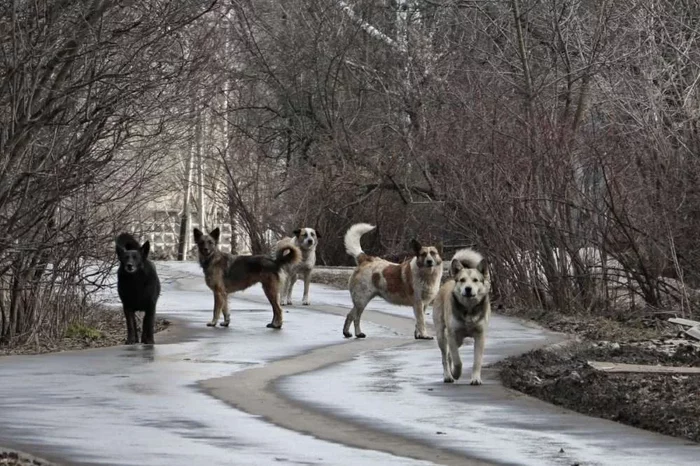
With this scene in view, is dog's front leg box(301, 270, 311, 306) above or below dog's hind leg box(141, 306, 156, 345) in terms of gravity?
above

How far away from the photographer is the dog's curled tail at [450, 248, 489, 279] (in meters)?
16.2

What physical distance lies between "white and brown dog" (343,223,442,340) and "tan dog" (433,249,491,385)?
15.7 feet

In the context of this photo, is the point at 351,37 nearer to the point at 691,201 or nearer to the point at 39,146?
the point at 691,201

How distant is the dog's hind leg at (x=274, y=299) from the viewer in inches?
893

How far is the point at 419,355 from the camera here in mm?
18500

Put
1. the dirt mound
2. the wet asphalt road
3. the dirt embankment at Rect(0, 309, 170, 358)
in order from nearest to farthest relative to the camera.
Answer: the wet asphalt road, the dirt mound, the dirt embankment at Rect(0, 309, 170, 358)

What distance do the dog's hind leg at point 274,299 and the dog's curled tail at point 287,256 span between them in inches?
10.8

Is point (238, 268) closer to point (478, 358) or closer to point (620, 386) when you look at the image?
point (478, 358)

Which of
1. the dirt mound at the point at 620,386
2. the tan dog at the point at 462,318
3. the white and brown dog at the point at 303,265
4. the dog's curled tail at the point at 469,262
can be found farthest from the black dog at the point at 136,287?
the white and brown dog at the point at 303,265

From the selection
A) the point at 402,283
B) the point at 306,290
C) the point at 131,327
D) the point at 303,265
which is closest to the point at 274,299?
the point at 402,283

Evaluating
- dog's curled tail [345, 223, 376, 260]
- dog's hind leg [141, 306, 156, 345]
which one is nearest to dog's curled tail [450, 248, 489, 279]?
dog's hind leg [141, 306, 156, 345]

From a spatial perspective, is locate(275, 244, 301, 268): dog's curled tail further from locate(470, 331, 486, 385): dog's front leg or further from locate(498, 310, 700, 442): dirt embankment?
locate(470, 331, 486, 385): dog's front leg

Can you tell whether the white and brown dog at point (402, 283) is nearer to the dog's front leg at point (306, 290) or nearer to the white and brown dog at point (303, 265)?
the white and brown dog at point (303, 265)

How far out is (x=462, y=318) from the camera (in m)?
15.7
